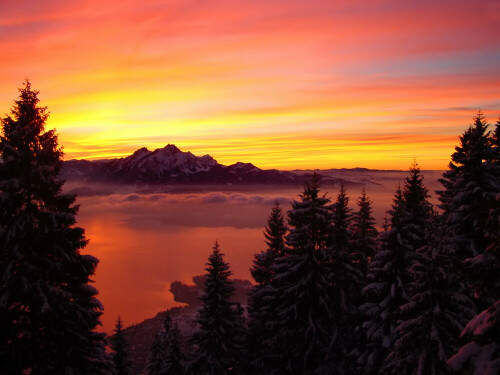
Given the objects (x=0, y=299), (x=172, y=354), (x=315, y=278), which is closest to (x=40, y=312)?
(x=0, y=299)

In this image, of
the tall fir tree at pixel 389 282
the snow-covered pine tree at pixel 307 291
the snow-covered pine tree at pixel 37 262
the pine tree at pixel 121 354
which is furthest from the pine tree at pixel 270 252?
the snow-covered pine tree at pixel 37 262

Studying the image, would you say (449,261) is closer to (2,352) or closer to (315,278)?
(315,278)

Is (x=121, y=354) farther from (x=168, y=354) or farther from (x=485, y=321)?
(x=485, y=321)

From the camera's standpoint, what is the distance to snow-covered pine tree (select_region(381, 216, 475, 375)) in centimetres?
1234

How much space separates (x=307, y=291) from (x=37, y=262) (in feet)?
44.8

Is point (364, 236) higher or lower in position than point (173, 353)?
higher

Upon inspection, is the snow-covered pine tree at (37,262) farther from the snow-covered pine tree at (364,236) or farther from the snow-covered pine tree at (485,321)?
the snow-covered pine tree at (364,236)

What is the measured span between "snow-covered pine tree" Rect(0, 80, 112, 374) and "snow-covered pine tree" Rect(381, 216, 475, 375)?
1218 centimetres

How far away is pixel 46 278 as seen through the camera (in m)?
11.2

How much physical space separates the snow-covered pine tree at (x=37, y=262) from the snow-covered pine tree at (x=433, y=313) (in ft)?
40.0

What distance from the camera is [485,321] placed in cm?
515

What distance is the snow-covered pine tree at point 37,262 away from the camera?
10281 millimetres

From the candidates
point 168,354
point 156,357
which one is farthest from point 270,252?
point 156,357

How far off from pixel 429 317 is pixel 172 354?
2364 cm
